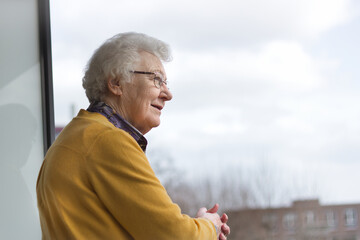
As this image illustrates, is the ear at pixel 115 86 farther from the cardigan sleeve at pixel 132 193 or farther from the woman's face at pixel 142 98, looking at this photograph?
the cardigan sleeve at pixel 132 193

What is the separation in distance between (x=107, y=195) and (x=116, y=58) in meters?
0.36

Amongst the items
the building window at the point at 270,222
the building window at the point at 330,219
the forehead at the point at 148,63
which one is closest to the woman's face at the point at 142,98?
the forehead at the point at 148,63

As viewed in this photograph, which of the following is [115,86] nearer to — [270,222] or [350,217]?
[270,222]

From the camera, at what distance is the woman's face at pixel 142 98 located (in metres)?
1.19

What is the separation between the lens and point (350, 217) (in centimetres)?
2553

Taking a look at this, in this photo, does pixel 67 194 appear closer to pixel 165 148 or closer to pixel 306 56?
pixel 165 148

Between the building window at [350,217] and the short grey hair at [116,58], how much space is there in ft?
83.0

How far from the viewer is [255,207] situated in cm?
2128

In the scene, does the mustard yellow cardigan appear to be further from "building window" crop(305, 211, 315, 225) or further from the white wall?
"building window" crop(305, 211, 315, 225)

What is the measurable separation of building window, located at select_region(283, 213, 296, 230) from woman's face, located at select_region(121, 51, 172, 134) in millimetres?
21295

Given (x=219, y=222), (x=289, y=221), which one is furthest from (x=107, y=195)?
(x=289, y=221)

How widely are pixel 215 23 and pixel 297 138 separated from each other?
A: 7.21 m

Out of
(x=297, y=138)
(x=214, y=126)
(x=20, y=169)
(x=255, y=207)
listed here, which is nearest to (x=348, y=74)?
(x=297, y=138)

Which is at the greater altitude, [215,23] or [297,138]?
[215,23]
